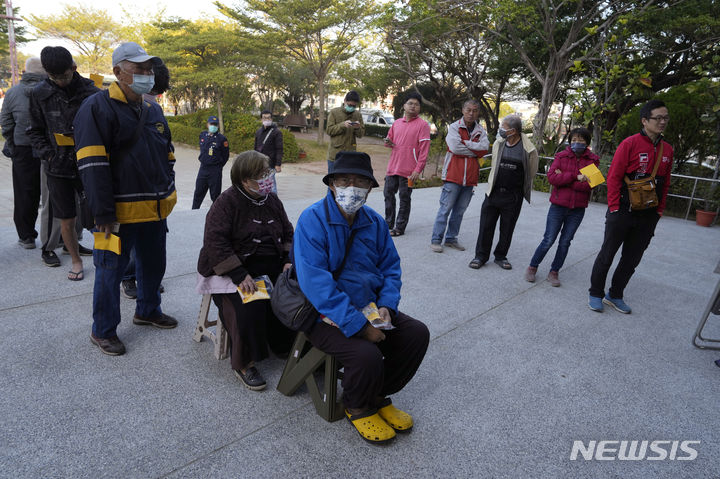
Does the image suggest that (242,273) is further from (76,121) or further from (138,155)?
(76,121)

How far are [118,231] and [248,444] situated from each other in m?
1.54

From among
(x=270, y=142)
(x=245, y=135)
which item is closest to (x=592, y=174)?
(x=270, y=142)

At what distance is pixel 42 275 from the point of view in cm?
399

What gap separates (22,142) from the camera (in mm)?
4262

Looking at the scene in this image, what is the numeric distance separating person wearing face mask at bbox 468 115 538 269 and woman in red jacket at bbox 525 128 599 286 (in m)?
0.31

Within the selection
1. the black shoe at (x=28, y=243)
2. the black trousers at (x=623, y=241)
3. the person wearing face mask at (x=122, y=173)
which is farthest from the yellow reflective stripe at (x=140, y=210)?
the black trousers at (x=623, y=241)

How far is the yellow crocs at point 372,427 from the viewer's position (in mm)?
2229

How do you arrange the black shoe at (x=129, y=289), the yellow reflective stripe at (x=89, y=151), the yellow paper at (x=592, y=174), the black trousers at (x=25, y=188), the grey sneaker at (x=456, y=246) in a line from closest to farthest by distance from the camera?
the yellow reflective stripe at (x=89, y=151) < the black shoe at (x=129, y=289) < the yellow paper at (x=592, y=174) < the black trousers at (x=25, y=188) < the grey sneaker at (x=456, y=246)

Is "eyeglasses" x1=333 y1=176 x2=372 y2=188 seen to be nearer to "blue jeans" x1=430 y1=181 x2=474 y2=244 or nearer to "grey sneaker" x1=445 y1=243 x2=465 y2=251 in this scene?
"blue jeans" x1=430 y1=181 x2=474 y2=244

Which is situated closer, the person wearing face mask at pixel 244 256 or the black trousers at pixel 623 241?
the person wearing face mask at pixel 244 256

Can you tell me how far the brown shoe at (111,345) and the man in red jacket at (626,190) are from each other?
13.2ft

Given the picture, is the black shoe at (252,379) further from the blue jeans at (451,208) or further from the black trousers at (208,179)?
the black trousers at (208,179)

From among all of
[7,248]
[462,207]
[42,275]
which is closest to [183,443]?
[42,275]

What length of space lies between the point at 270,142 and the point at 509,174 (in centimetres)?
402
